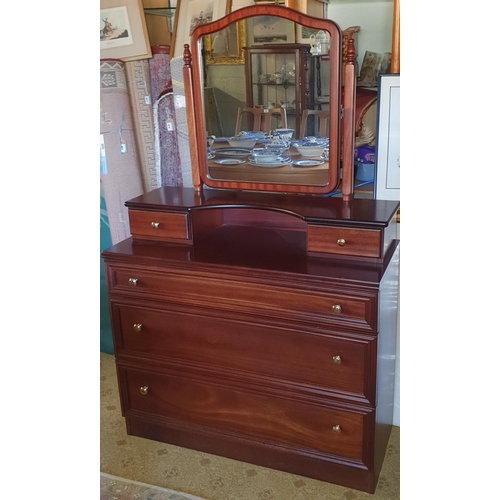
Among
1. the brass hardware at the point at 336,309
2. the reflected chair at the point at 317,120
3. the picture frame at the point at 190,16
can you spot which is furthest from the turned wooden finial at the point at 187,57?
the brass hardware at the point at 336,309

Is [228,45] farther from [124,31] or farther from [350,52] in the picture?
[124,31]

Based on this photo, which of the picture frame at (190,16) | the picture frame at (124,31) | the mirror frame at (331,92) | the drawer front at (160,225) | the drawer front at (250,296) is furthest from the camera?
the picture frame at (124,31)

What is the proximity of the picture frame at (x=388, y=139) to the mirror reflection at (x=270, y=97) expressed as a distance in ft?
0.64

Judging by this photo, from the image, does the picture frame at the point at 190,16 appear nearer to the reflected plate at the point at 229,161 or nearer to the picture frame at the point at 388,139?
the reflected plate at the point at 229,161

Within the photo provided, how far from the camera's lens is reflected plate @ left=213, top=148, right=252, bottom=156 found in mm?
1994

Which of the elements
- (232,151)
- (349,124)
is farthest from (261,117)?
(349,124)

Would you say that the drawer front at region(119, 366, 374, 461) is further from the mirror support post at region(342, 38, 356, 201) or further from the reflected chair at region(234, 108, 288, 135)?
the reflected chair at region(234, 108, 288, 135)

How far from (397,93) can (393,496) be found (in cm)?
135

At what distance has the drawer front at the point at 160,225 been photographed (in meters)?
1.97

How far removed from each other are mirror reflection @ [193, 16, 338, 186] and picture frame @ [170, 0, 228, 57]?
26cm

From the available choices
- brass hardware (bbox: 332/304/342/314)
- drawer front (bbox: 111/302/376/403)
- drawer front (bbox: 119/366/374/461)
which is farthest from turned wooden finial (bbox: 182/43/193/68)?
drawer front (bbox: 119/366/374/461)

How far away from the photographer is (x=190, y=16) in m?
2.22

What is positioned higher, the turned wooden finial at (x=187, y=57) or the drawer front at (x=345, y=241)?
the turned wooden finial at (x=187, y=57)

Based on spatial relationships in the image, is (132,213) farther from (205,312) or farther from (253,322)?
(253,322)
